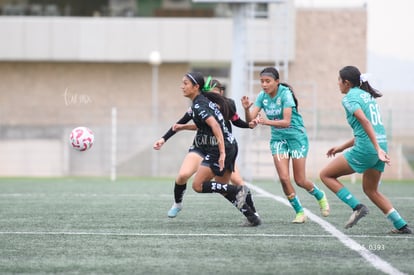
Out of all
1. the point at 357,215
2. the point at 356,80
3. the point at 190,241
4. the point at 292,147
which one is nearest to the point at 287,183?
the point at 292,147

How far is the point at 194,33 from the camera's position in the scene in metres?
36.6

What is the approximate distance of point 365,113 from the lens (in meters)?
9.88

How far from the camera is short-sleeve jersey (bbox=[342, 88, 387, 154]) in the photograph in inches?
386

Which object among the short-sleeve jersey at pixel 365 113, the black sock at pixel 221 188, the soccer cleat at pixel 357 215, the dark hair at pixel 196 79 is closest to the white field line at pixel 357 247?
the soccer cleat at pixel 357 215

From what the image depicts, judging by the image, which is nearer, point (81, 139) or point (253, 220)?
point (253, 220)

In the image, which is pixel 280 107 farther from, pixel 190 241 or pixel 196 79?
pixel 190 241

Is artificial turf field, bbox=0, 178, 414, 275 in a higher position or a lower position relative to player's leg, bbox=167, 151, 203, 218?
lower

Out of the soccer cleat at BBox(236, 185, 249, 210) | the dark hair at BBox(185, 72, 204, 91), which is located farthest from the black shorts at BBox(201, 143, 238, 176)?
the dark hair at BBox(185, 72, 204, 91)

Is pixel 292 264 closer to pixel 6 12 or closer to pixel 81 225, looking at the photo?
pixel 81 225

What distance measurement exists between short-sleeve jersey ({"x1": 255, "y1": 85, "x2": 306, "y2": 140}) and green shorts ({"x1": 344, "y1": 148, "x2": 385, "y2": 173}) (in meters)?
1.71

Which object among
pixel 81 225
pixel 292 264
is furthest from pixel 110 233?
pixel 292 264

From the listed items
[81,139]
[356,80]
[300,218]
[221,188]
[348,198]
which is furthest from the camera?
[81,139]

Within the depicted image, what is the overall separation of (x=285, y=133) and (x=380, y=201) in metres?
2.09

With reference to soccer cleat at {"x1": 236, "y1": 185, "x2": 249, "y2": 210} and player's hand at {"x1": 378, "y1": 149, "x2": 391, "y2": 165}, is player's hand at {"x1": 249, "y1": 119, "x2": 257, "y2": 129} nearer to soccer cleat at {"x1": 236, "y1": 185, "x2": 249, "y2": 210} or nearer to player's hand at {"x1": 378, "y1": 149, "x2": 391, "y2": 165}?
soccer cleat at {"x1": 236, "y1": 185, "x2": 249, "y2": 210}
